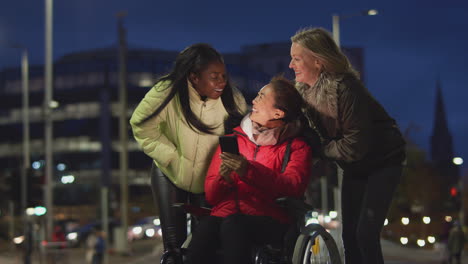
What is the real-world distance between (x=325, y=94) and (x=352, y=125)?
213mm

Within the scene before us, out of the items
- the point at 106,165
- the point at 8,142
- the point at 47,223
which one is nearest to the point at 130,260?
the point at 47,223

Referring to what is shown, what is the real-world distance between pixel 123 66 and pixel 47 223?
6.67 meters

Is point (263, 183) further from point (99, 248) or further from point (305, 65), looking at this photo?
point (99, 248)

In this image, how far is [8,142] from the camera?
9244 cm

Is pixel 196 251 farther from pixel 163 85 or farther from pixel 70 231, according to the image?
pixel 70 231

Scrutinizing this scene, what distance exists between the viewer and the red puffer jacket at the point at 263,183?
3949mm

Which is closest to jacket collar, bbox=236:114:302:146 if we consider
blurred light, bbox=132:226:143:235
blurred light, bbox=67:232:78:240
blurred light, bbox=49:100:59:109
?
blurred light, bbox=49:100:59:109

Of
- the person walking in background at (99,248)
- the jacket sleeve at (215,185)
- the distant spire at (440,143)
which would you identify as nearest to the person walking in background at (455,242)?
the person walking in background at (99,248)

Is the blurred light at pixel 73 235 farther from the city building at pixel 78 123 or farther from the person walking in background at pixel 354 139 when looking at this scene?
the city building at pixel 78 123

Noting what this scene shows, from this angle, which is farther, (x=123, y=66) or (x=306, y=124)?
(x=123, y=66)

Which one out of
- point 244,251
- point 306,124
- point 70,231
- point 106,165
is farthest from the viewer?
point 106,165

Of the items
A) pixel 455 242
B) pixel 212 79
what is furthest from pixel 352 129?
pixel 455 242

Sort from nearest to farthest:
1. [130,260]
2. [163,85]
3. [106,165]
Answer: [163,85], [130,260], [106,165]

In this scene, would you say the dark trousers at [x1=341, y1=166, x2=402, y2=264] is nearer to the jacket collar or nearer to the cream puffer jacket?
the jacket collar
